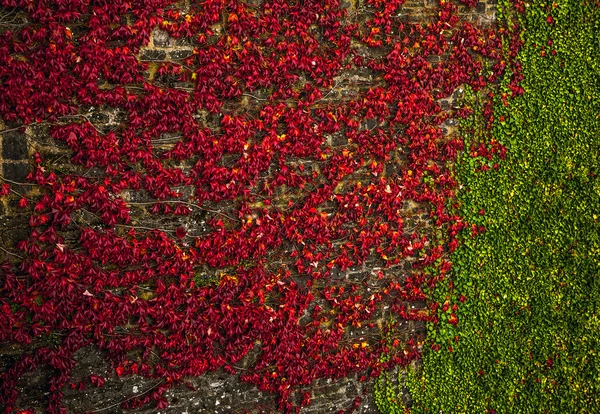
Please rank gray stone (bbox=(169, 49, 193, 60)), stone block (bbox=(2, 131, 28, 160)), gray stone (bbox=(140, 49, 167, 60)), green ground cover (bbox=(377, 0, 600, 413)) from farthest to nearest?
green ground cover (bbox=(377, 0, 600, 413)) < gray stone (bbox=(169, 49, 193, 60)) < gray stone (bbox=(140, 49, 167, 60)) < stone block (bbox=(2, 131, 28, 160))

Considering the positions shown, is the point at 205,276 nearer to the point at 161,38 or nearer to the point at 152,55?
the point at 152,55

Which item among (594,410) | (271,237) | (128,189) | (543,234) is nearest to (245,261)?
(271,237)

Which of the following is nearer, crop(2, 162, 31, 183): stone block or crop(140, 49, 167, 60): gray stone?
crop(2, 162, 31, 183): stone block

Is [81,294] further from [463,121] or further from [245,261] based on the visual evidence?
[463,121]

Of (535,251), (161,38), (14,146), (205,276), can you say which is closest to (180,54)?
(161,38)

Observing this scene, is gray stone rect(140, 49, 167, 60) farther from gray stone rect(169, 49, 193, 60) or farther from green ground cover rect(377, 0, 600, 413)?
green ground cover rect(377, 0, 600, 413)

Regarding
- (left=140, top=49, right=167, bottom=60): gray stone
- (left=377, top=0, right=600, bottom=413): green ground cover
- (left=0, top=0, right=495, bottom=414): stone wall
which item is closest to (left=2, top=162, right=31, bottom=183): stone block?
(left=0, top=0, right=495, bottom=414): stone wall
